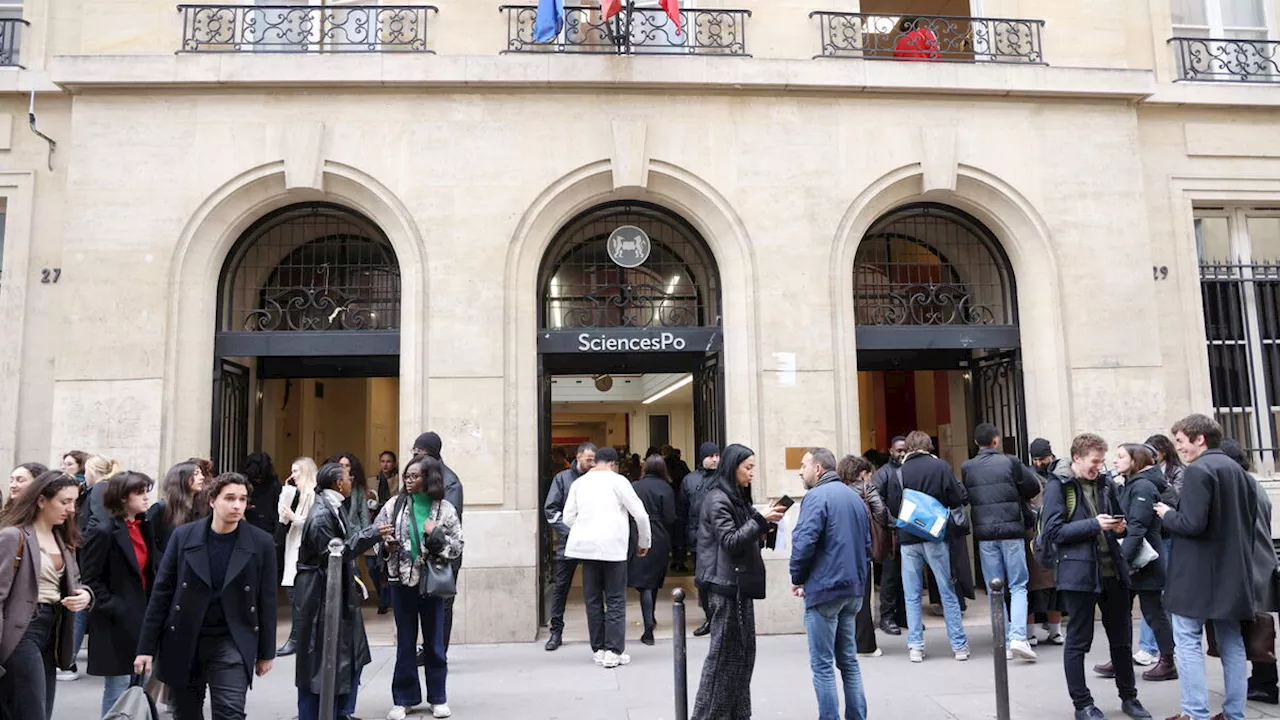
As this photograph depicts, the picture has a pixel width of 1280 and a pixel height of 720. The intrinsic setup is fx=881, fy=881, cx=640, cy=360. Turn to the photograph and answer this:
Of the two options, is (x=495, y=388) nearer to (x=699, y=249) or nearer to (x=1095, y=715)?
(x=699, y=249)

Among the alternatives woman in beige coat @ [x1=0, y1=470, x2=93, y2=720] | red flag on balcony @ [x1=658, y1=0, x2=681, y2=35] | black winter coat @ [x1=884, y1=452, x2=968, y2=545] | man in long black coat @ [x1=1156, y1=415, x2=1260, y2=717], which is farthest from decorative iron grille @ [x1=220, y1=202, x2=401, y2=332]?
man in long black coat @ [x1=1156, y1=415, x2=1260, y2=717]

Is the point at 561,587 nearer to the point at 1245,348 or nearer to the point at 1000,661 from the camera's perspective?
the point at 1000,661

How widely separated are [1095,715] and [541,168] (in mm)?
7291

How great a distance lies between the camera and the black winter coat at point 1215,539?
5371mm

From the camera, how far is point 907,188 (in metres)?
10.4

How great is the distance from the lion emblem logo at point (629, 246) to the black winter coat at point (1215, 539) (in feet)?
20.9

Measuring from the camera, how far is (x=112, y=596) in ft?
18.1

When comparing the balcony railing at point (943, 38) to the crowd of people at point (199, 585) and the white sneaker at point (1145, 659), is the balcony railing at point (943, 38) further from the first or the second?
the crowd of people at point (199, 585)

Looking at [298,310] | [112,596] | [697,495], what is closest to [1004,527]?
[697,495]

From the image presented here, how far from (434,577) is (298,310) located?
18.3 ft

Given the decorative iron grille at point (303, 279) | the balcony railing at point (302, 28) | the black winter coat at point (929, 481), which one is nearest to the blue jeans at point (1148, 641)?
the black winter coat at point (929, 481)

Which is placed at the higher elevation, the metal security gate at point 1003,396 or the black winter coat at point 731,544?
the metal security gate at point 1003,396

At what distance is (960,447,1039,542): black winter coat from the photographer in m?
7.84

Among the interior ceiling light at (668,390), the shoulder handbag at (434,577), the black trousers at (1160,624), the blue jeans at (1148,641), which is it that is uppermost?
the interior ceiling light at (668,390)
